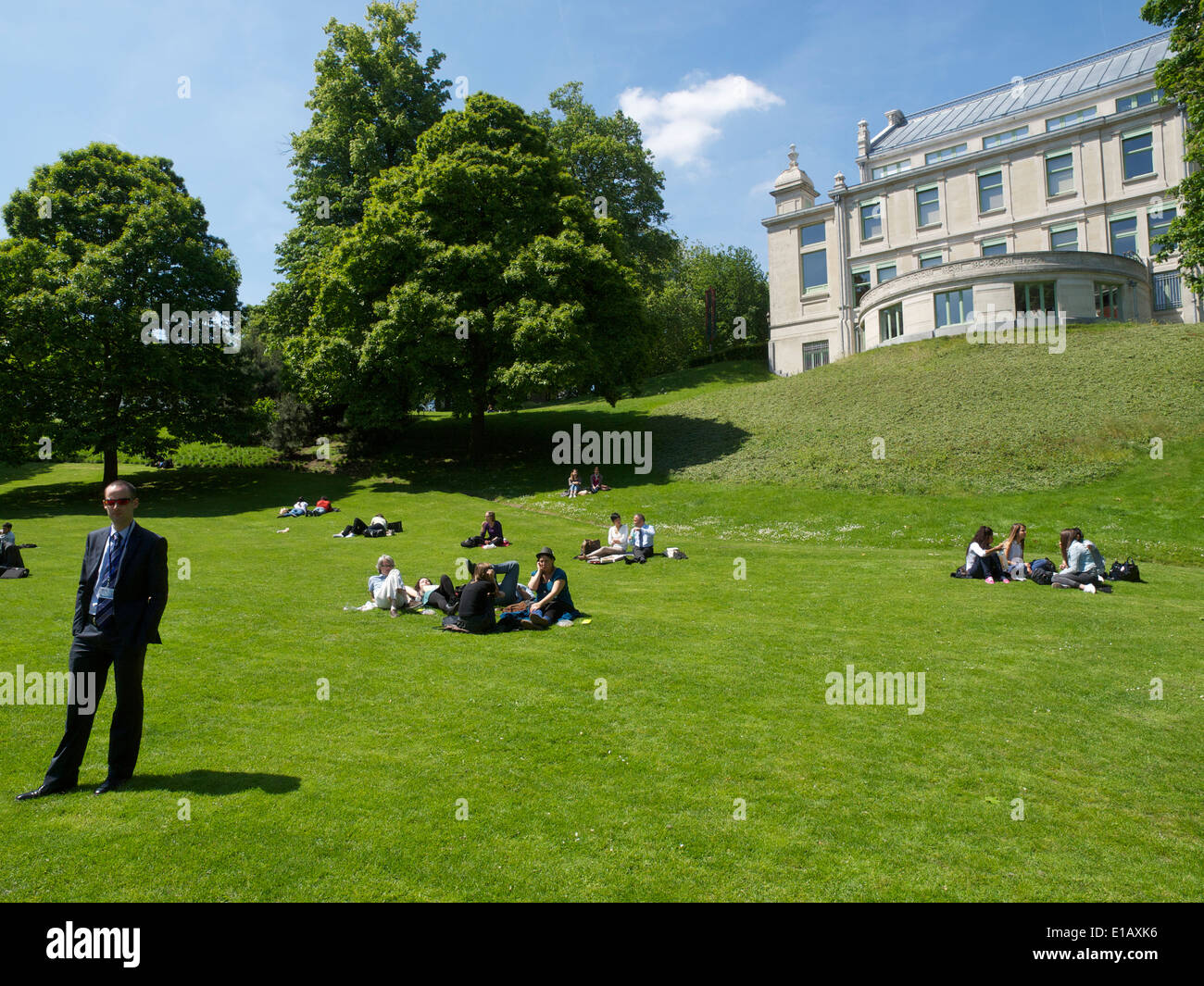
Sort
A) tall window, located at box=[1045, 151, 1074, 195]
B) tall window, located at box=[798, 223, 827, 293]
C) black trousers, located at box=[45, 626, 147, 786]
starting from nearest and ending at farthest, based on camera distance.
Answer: black trousers, located at box=[45, 626, 147, 786]
tall window, located at box=[1045, 151, 1074, 195]
tall window, located at box=[798, 223, 827, 293]

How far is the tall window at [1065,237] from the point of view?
5631 cm

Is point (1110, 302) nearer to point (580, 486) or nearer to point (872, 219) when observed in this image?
point (872, 219)

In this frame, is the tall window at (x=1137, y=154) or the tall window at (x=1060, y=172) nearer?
the tall window at (x=1137, y=154)

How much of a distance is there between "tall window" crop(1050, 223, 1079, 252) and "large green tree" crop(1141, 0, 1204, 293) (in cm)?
2829

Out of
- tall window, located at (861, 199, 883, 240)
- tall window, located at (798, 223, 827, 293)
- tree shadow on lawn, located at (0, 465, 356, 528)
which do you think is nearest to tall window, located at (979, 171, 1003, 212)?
tall window, located at (861, 199, 883, 240)

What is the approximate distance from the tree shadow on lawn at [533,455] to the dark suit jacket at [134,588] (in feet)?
95.9

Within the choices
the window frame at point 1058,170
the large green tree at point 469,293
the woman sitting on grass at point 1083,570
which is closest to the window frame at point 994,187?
the window frame at point 1058,170

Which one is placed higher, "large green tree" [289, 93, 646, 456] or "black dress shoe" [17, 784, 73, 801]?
"large green tree" [289, 93, 646, 456]

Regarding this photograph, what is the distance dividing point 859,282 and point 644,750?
65.2m

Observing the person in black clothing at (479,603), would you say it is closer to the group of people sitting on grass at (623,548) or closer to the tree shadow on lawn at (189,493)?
the group of people sitting on grass at (623,548)

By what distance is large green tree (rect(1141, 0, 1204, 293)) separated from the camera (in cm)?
2834

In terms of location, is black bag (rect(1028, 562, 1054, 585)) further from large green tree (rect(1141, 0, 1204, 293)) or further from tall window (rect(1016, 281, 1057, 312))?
tall window (rect(1016, 281, 1057, 312))

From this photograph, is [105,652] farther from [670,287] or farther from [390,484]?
[670,287]

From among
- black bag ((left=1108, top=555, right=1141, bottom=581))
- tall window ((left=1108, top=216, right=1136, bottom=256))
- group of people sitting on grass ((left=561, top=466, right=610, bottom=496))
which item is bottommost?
black bag ((left=1108, top=555, right=1141, bottom=581))
